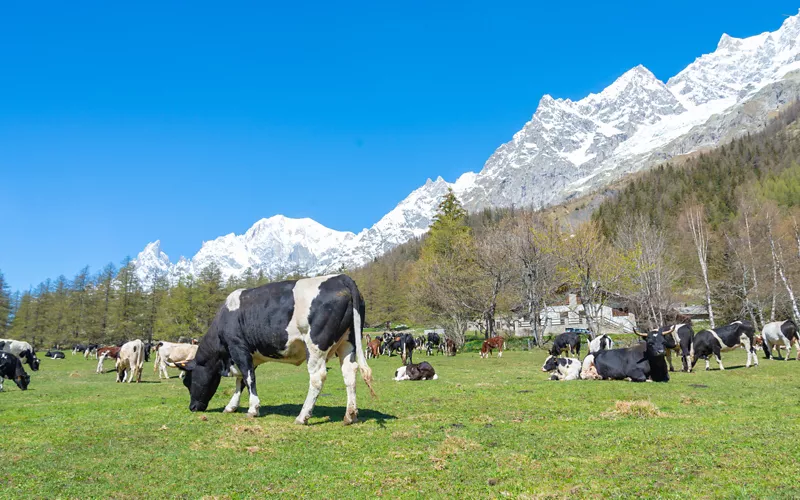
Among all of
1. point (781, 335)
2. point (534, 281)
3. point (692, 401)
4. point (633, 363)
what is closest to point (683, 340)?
point (633, 363)

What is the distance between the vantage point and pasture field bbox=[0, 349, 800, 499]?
222 inches

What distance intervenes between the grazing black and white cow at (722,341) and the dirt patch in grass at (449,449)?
55.8ft

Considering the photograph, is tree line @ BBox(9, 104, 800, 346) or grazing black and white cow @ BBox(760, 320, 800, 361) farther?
tree line @ BBox(9, 104, 800, 346)

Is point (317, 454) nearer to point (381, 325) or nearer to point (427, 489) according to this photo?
point (427, 489)

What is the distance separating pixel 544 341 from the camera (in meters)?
44.3

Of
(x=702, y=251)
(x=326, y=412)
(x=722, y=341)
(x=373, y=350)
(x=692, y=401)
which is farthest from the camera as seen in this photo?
(x=702, y=251)

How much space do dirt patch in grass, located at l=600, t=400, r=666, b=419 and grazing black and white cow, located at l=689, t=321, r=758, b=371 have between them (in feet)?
41.0

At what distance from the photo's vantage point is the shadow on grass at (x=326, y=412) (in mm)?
10047

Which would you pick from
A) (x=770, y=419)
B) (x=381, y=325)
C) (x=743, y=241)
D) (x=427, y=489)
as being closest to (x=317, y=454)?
(x=427, y=489)

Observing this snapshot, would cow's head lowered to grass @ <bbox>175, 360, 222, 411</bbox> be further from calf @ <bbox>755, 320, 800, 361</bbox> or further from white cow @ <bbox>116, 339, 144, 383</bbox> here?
calf @ <bbox>755, 320, 800, 361</bbox>

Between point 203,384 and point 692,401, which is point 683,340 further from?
point 203,384

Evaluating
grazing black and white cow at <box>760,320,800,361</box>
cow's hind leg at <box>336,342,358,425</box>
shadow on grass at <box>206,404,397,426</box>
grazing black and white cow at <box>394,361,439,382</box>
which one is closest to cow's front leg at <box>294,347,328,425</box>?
shadow on grass at <box>206,404,397,426</box>

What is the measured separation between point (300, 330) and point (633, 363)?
1175 cm

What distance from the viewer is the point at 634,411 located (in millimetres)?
10023
